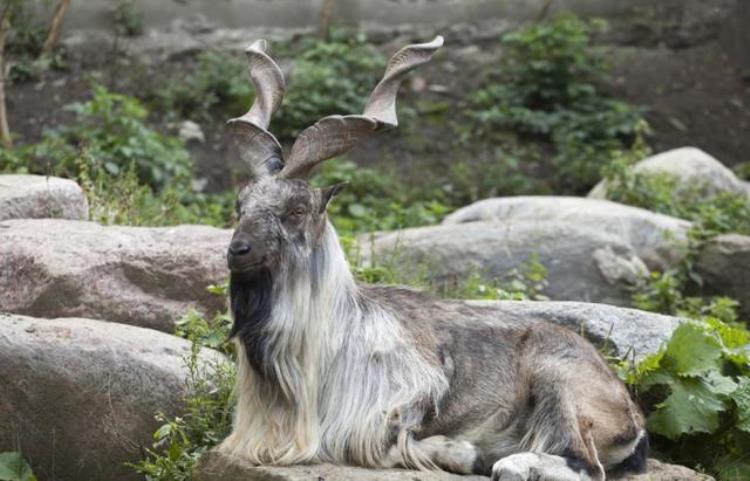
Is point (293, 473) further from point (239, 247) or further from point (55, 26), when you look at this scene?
point (55, 26)

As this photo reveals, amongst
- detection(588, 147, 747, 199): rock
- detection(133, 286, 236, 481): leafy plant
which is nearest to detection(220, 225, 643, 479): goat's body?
detection(133, 286, 236, 481): leafy plant

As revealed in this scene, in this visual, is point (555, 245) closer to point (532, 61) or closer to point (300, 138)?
point (300, 138)

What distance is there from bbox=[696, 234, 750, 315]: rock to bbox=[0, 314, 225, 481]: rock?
6.32 m

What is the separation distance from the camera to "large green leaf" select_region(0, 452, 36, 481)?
7215mm

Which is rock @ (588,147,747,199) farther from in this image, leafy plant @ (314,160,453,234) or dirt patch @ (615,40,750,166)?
A: dirt patch @ (615,40,750,166)

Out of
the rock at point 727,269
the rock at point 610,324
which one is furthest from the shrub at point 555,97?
the rock at point 610,324

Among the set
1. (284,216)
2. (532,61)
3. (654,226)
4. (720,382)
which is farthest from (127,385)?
(532,61)

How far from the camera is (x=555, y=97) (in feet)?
58.3

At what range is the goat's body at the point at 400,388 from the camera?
22.4 feet

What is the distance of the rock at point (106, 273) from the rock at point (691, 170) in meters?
6.82

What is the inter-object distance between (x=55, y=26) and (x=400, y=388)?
1054 centimetres

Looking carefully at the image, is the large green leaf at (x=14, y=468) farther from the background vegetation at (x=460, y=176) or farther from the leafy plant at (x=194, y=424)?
the leafy plant at (x=194, y=424)

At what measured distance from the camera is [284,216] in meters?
6.73

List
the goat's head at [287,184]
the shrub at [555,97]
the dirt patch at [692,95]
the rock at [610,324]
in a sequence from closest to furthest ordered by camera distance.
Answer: the goat's head at [287,184], the rock at [610,324], the shrub at [555,97], the dirt patch at [692,95]
